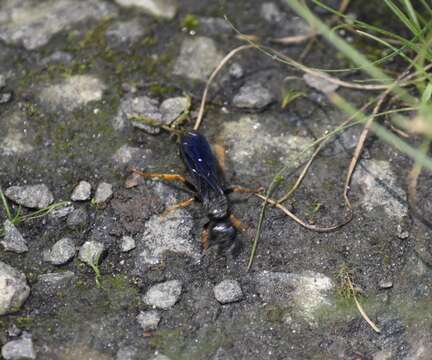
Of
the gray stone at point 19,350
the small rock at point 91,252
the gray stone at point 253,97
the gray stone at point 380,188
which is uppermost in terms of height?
the gray stone at point 253,97

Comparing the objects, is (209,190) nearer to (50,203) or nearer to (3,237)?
(50,203)

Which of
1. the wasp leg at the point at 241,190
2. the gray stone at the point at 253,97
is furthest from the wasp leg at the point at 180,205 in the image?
the gray stone at the point at 253,97

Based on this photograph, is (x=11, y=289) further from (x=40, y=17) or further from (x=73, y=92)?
(x=40, y=17)

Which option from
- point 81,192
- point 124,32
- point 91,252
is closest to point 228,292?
point 91,252

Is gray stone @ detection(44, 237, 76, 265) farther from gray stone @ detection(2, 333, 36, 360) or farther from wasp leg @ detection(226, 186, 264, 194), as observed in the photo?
wasp leg @ detection(226, 186, 264, 194)

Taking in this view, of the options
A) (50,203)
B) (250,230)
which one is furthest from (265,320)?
(50,203)

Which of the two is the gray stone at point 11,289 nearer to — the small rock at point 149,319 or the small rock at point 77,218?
the small rock at point 77,218

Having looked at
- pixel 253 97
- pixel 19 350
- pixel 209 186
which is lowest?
pixel 19 350

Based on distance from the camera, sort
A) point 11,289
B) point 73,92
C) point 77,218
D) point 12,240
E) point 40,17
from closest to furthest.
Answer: point 11,289, point 12,240, point 77,218, point 73,92, point 40,17

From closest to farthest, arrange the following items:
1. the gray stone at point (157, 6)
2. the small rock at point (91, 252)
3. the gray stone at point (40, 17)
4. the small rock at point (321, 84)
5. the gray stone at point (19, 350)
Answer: the gray stone at point (19, 350)
the small rock at point (91, 252)
the small rock at point (321, 84)
the gray stone at point (40, 17)
the gray stone at point (157, 6)
